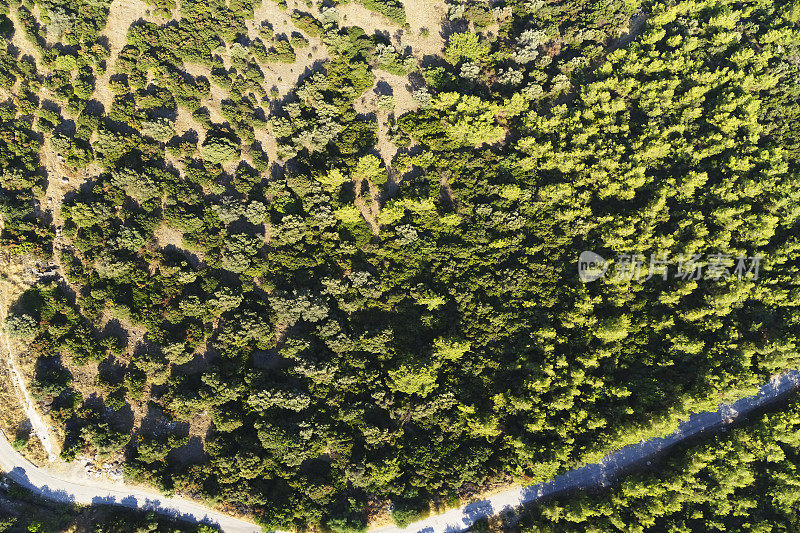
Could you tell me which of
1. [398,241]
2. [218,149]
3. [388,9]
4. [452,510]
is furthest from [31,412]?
[388,9]

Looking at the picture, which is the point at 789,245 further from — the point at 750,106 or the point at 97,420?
the point at 97,420

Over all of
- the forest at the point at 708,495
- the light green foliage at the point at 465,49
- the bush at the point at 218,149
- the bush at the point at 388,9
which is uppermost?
the bush at the point at 388,9

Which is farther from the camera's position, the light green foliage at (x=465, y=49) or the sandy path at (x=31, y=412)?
the light green foliage at (x=465, y=49)

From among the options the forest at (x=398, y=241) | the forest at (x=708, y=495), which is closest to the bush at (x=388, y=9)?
the forest at (x=398, y=241)

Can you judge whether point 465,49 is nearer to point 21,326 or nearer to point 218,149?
point 218,149

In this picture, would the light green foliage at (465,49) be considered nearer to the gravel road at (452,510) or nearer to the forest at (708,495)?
the gravel road at (452,510)

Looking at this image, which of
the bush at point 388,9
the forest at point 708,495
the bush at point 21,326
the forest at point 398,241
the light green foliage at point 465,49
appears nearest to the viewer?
the forest at point 708,495

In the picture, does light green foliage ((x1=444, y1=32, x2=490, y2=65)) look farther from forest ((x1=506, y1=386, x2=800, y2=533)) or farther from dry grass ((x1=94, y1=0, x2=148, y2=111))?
forest ((x1=506, y1=386, x2=800, y2=533))
